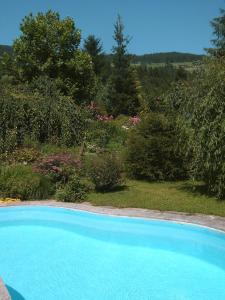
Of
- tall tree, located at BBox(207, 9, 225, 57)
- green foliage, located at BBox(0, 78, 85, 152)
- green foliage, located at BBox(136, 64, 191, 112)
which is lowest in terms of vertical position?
green foliage, located at BBox(0, 78, 85, 152)

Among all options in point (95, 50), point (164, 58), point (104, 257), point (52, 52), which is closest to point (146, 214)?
point (104, 257)

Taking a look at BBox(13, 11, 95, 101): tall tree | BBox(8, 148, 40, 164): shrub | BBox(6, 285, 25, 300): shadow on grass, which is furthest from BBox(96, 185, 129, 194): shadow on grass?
BBox(13, 11, 95, 101): tall tree

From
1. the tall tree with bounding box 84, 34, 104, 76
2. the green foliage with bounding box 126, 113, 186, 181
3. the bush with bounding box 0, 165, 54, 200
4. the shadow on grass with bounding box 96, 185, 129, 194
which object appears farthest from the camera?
the tall tree with bounding box 84, 34, 104, 76

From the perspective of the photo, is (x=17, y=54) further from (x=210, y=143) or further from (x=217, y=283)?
(x=217, y=283)

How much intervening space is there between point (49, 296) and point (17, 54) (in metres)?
26.0

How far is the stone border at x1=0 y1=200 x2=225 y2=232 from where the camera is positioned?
8.44m

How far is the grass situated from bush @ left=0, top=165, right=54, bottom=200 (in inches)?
48.5

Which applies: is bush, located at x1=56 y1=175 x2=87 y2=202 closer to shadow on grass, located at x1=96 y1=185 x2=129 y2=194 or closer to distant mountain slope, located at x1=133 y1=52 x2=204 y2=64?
shadow on grass, located at x1=96 y1=185 x2=129 y2=194

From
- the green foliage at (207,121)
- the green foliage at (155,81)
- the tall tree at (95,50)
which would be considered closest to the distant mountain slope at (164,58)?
the green foliage at (155,81)

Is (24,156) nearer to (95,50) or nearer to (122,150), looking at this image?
(122,150)

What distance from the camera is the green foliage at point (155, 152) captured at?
12945 mm

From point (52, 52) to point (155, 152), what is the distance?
734 inches

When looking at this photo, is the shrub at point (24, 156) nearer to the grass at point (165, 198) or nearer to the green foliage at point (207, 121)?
the grass at point (165, 198)

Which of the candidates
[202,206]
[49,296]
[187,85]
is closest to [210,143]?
[202,206]
